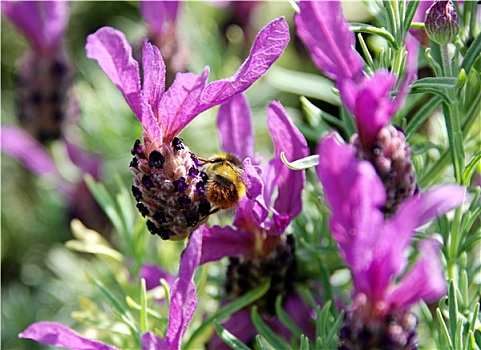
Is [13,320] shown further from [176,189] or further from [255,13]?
[176,189]

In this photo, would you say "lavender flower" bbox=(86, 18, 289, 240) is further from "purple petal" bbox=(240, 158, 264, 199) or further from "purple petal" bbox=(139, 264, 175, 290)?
"purple petal" bbox=(139, 264, 175, 290)

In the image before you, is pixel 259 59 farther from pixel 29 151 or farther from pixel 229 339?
pixel 29 151

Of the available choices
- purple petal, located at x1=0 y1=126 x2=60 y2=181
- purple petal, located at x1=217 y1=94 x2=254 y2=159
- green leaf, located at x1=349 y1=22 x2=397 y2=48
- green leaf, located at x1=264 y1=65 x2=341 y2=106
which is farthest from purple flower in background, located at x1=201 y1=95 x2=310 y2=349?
purple petal, located at x1=0 y1=126 x2=60 y2=181

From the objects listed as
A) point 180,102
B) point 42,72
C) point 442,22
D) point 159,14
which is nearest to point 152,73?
point 180,102

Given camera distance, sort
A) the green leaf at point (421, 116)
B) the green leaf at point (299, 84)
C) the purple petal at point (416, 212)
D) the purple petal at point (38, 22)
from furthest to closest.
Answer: the purple petal at point (38, 22)
the green leaf at point (299, 84)
the green leaf at point (421, 116)
the purple petal at point (416, 212)

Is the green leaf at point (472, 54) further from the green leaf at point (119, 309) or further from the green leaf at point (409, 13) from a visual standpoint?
the green leaf at point (119, 309)

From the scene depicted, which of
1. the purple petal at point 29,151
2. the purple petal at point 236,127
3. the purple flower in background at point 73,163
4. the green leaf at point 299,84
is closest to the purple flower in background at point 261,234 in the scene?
the purple petal at point 236,127

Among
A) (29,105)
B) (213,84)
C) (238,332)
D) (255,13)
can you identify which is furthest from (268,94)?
(213,84)
